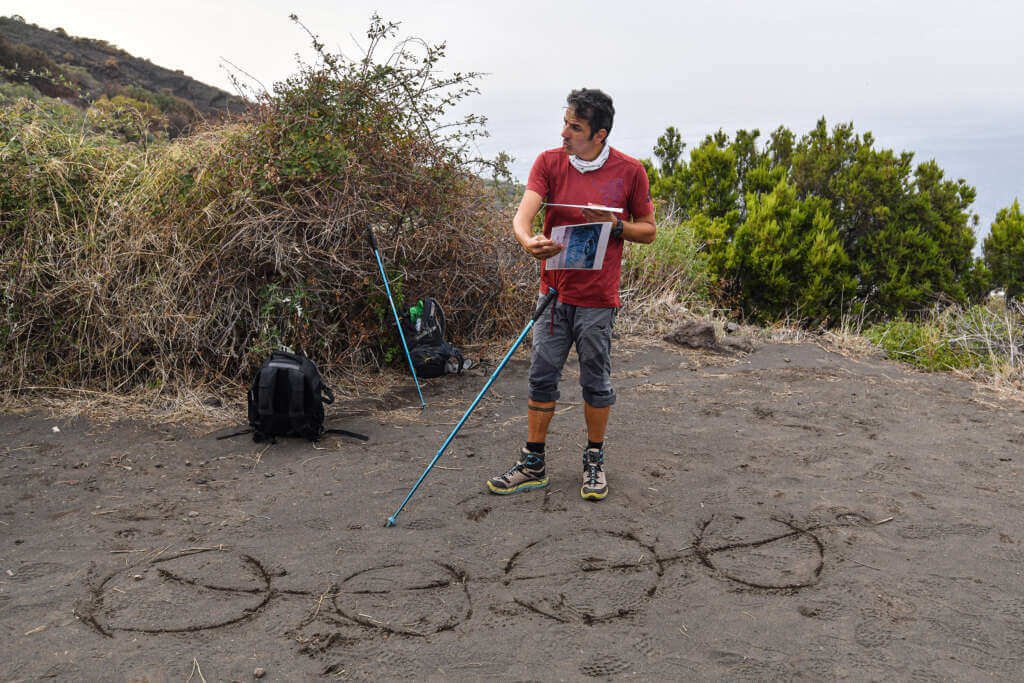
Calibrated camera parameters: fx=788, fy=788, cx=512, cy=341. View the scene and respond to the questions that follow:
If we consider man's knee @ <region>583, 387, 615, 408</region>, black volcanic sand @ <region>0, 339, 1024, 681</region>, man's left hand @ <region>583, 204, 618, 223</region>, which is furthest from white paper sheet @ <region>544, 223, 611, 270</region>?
black volcanic sand @ <region>0, 339, 1024, 681</region>

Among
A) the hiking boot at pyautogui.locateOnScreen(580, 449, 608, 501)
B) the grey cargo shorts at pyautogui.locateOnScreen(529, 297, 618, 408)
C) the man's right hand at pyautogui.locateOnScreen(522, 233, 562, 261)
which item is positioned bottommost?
the hiking boot at pyautogui.locateOnScreen(580, 449, 608, 501)

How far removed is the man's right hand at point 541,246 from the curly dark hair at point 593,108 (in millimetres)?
603

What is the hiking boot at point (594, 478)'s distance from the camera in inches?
162

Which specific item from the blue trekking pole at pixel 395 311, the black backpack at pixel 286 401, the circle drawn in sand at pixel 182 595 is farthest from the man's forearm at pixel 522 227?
the blue trekking pole at pixel 395 311

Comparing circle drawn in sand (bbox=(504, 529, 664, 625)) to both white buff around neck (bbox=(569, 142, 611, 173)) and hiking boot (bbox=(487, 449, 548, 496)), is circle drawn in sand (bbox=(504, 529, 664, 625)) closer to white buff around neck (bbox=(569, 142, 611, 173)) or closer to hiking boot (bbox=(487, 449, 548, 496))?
hiking boot (bbox=(487, 449, 548, 496))

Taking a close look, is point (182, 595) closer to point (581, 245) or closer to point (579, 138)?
point (581, 245)

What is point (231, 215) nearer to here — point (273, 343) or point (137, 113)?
point (273, 343)

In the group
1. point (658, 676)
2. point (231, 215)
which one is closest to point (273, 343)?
point (231, 215)

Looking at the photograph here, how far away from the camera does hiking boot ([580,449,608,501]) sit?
13.5 ft

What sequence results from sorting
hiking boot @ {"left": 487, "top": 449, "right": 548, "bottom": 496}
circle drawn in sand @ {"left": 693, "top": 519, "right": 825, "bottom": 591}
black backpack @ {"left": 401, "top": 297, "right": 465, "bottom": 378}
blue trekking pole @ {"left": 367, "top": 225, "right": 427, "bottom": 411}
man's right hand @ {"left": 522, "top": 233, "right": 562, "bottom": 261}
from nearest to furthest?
circle drawn in sand @ {"left": 693, "top": 519, "right": 825, "bottom": 591} < man's right hand @ {"left": 522, "top": 233, "right": 562, "bottom": 261} < hiking boot @ {"left": 487, "top": 449, "right": 548, "bottom": 496} < blue trekking pole @ {"left": 367, "top": 225, "right": 427, "bottom": 411} < black backpack @ {"left": 401, "top": 297, "right": 465, "bottom": 378}

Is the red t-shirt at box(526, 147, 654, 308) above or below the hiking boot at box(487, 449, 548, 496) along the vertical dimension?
above

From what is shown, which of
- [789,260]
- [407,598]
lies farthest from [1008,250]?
[407,598]

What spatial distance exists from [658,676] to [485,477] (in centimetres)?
198

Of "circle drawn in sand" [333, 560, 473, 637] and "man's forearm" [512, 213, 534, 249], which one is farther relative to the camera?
"man's forearm" [512, 213, 534, 249]
